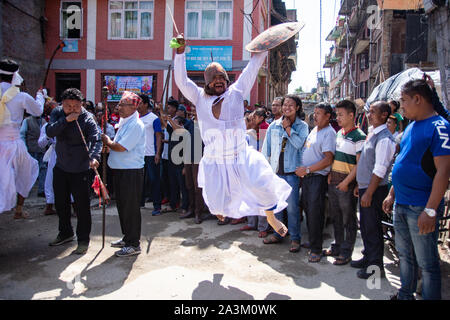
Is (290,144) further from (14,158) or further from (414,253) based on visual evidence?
(14,158)

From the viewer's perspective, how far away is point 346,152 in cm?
457

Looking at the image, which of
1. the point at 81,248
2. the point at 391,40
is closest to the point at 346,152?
the point at 81,248

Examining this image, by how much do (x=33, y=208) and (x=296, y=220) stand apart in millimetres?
5052

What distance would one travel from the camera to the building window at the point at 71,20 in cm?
1703

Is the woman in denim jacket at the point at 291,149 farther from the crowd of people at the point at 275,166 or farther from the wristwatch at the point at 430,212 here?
the wristwatch at the point at 430,212

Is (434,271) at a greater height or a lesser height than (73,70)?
lesser

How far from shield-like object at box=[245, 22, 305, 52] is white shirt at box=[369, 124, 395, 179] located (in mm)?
1507

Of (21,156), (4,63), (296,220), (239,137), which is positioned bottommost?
(296,220)

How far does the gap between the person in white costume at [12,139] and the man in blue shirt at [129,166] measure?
1222mm

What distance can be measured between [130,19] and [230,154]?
15063 millimetres

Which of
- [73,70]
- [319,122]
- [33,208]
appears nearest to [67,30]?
[73,70]

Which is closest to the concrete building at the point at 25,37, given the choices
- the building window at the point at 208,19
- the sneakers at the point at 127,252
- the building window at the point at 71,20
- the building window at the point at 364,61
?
the building window at the point at 71,20

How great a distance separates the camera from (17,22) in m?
14.8
